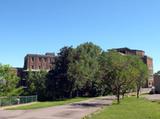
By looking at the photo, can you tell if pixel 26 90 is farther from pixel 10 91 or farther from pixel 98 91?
pixel 10 91

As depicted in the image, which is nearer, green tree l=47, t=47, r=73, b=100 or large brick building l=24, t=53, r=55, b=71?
green tree l=47, t=47, r=73, b=100

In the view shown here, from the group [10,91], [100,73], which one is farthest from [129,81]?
[10,91]

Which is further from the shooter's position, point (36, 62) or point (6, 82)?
point (36, 62)

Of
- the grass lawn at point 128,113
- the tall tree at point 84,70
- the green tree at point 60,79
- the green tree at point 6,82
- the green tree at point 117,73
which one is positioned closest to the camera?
the grass lawn at point 128,113

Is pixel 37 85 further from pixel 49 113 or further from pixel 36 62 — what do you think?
pixel 49 113

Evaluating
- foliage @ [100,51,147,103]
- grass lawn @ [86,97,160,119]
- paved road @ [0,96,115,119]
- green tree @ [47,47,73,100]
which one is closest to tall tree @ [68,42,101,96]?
green tree @ [47,47,73,100]

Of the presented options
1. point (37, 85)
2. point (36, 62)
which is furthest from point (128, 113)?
point (36, 62)

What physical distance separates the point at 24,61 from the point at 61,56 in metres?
46.1

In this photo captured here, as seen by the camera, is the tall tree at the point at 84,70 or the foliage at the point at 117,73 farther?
the tall tree at the point at 84,70

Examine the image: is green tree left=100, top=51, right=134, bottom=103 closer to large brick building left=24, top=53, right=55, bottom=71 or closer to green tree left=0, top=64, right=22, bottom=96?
green tree left=0, top=64, right=22, bottom=96

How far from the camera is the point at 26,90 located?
85938mm

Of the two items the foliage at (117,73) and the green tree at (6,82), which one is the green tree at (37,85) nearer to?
the green tree at (6,82)

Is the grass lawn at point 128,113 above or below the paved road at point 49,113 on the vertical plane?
above

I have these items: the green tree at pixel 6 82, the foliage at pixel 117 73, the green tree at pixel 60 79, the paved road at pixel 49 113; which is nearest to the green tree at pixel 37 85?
the green tree at pixel 60 79
